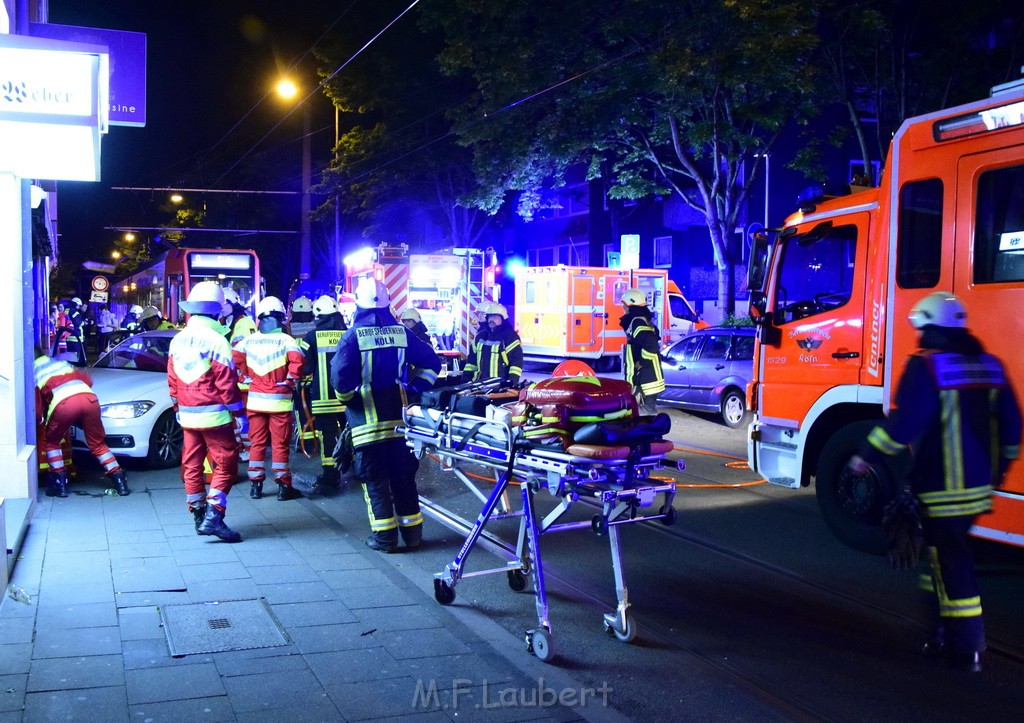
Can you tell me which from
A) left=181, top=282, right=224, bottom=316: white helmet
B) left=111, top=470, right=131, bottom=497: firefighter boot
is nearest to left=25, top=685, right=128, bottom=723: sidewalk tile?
left=181, top=282, right=224, bottom=316: white helmet

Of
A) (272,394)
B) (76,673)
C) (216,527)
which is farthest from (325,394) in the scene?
(76,673)

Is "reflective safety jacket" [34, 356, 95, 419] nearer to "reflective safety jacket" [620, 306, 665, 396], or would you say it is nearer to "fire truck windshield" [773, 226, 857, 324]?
"reflective safety jacket" [620, 306, 665, 396]

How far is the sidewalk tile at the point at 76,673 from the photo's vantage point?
4.35 metres

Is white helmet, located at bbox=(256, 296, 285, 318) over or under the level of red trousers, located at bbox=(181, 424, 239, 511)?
over

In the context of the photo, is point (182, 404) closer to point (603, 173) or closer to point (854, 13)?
point (854, 13)

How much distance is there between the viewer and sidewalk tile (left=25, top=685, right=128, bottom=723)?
4.00 metres

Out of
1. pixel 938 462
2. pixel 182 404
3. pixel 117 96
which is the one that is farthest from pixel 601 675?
pixel 117 96

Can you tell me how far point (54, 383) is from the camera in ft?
28.9

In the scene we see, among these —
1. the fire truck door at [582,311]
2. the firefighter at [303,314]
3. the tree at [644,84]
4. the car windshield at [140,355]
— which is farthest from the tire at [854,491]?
the fire truck door at [582,311]

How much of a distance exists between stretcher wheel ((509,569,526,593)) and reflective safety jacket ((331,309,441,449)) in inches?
56.4

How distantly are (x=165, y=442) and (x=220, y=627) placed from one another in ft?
18.4

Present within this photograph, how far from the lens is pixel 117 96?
11375 mm

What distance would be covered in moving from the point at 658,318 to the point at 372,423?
1655cm

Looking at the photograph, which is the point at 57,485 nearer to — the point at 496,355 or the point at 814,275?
the point at 496,355
